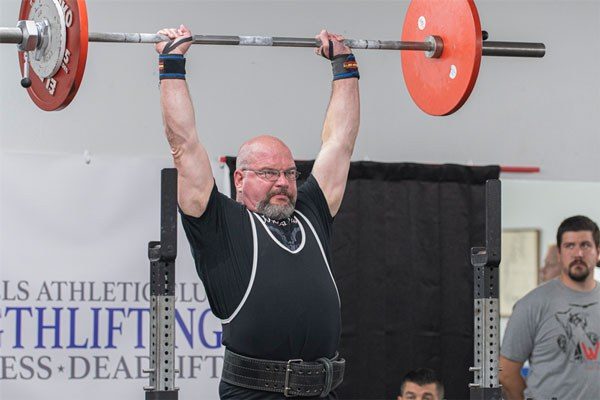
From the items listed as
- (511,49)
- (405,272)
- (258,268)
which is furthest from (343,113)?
(405,272)

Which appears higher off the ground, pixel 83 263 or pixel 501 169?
pixel 501 169

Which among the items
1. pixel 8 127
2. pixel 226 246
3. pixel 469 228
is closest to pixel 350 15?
pixel 469 228

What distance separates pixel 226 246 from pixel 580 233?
7.34 feet

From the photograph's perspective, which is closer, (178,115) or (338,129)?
(178,115)

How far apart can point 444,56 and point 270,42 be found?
2.12 ft

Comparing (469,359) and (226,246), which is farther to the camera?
(469,359)

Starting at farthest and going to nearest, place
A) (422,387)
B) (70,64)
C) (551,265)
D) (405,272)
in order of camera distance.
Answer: (551,265)
(405,272)
(422,387)
(70,64)

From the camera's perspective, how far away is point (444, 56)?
3932mm

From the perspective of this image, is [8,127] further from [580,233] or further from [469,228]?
[580,233]

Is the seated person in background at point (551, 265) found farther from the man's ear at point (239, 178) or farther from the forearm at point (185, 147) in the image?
the forearm at point (185, 147)

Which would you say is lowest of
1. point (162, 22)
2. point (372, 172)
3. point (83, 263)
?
point (83, 263)

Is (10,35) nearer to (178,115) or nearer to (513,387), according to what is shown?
(178,115)

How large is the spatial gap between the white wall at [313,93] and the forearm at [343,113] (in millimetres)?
1303

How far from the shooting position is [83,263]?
4.84 meters
